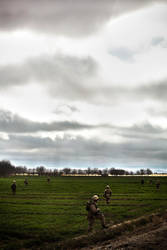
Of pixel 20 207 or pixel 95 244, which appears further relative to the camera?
pixel 20 207

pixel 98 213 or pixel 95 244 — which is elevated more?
pixel 98 213

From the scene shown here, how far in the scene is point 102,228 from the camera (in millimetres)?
18234

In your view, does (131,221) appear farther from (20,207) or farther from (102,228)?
(20,207)

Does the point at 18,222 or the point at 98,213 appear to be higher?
the point at 98,213

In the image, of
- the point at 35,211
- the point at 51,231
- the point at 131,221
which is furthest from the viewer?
the point at 35,211

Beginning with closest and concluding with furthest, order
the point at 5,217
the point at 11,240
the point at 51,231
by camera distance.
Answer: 1. the point at 11,240
2. the point at 51,231
3. the point at 5,217

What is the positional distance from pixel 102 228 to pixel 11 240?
631 cm

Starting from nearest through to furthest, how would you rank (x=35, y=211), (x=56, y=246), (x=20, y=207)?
(x=56, y=246) < (x=35, y=211) < (x=20, y=207)

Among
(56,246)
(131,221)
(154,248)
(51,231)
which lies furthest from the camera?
(131,221)

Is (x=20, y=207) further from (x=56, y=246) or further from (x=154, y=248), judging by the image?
(x=154, y=248)

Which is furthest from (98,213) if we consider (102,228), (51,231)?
(51,231)

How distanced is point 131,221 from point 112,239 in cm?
590

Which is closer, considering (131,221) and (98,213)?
(98,213)

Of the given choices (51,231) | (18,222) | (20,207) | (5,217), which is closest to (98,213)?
(51,231)
